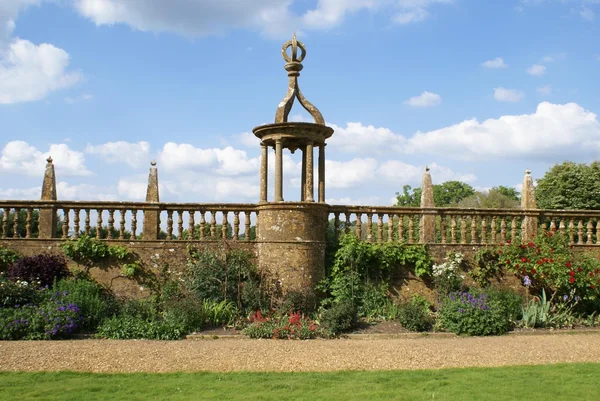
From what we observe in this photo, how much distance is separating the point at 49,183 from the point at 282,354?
24.6 ft

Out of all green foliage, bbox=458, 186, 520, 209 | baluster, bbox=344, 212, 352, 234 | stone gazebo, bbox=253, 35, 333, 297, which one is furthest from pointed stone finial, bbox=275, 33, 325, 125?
green foliage, bbox=458, 186, 520, 209

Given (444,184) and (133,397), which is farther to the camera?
(444,184)

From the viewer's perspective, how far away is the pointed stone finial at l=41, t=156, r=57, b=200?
12.6 meters

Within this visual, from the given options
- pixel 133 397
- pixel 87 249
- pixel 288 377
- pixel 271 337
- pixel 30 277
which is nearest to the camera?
pixel 133 397

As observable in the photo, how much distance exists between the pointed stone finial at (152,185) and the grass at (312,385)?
5651mm

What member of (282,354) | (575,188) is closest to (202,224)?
(282,354)

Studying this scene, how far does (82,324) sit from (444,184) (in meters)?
40.4

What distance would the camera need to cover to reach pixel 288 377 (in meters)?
7.42

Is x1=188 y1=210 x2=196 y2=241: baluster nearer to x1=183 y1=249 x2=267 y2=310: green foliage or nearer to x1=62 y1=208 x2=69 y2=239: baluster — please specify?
x1=183 y1=249 x2=267 y2=310: green foliage

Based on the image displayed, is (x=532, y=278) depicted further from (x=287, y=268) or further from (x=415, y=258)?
(x=287, y=268)

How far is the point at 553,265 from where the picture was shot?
480 inches

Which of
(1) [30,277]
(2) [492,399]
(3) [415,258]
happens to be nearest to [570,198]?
(3) [415,258]

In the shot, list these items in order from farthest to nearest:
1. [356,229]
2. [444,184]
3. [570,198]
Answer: [444,184] < [570,198] < [356,229]

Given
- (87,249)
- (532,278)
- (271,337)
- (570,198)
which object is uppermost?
(570,198)
